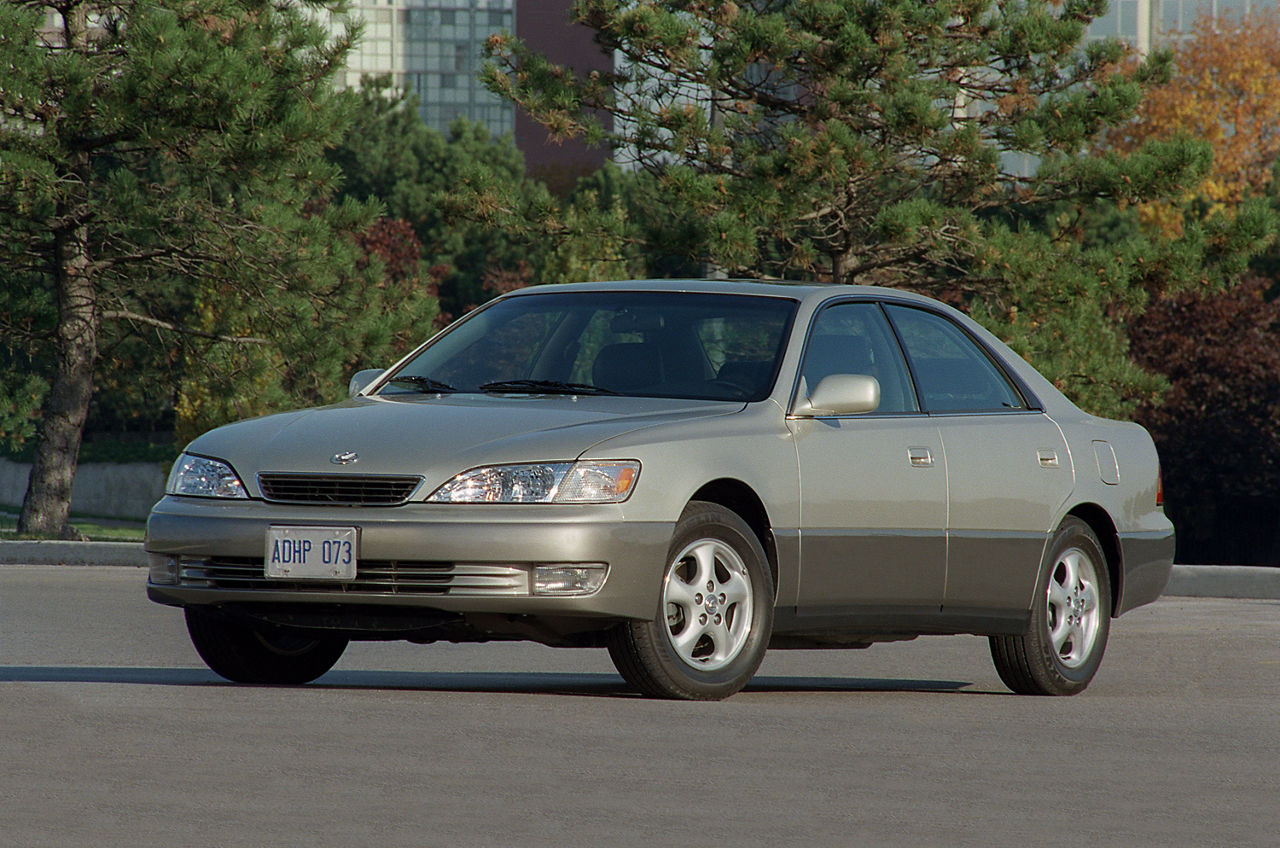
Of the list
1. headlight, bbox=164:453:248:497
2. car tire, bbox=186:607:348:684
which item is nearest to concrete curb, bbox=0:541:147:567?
car tire, bbox=186:607:348:684

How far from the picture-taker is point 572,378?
28.0ft

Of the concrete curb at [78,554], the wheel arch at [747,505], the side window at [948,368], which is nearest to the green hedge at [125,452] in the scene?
the concrete curb at [78,554]

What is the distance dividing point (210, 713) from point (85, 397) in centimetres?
1989

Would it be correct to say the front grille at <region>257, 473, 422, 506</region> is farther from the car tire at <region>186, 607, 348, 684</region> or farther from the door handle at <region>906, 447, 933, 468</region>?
the door handle at <region>906, 447, 933, 468</region>

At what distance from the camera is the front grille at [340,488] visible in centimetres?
754

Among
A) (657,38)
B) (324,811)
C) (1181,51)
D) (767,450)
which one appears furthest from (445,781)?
(1181,51)

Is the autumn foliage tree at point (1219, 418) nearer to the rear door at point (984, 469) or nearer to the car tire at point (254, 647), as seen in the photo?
the rear door at point (984, 469)

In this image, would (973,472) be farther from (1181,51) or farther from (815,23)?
(1181,51)

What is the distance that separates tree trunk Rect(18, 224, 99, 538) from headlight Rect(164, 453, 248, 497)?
18598 mm

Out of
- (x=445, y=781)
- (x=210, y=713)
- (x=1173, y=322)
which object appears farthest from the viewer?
(x=1173, y=322)

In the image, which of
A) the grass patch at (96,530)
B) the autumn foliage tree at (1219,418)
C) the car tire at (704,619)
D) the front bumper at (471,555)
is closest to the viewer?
the front bumper at (471,555)

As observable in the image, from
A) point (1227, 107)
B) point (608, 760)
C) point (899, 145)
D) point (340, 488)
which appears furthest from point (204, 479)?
point (1227, 107)

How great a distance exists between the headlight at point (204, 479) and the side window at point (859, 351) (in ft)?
7.64

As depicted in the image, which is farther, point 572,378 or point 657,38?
point 657,38
